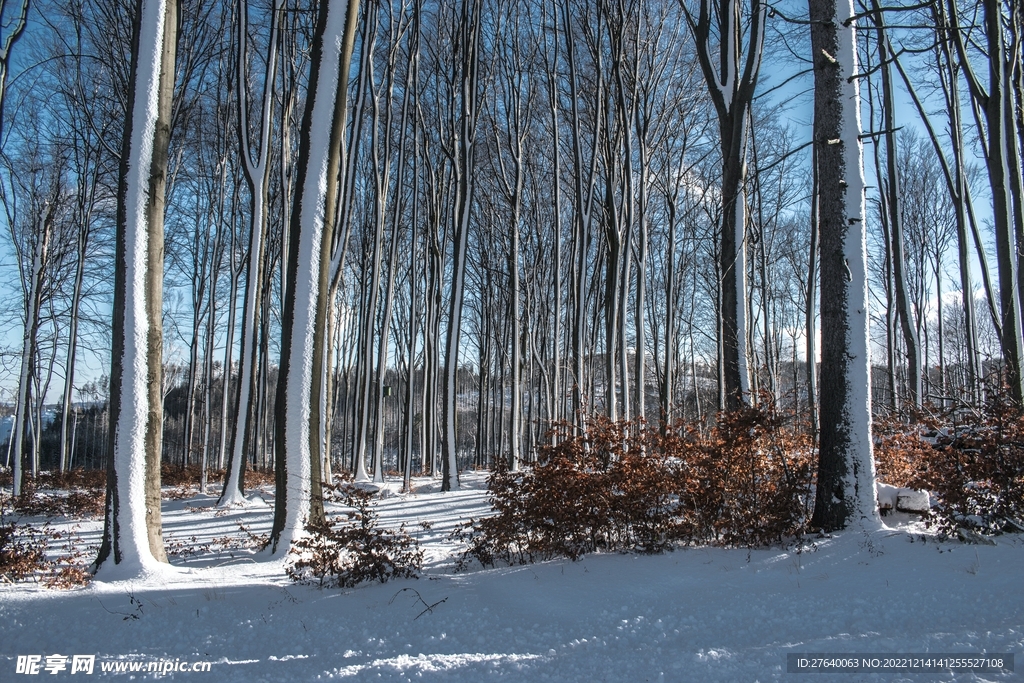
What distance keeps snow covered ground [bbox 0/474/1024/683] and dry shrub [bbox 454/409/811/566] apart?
314mm

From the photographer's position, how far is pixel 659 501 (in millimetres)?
5938

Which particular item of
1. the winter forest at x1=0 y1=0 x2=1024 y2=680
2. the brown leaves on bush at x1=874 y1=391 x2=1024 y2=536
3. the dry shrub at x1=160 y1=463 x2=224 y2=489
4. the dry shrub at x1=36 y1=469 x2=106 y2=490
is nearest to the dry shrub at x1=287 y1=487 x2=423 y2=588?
the winter forest at x1=0 y1=0 x2=1024 y2=680

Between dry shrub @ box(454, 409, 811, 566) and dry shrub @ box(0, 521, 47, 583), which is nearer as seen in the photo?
dry shrub @ box(0, 521, 47, 583)

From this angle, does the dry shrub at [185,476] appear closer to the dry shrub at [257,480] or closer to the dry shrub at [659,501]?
the dry shrub at [257,480]

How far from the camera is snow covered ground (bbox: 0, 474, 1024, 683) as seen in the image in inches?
130

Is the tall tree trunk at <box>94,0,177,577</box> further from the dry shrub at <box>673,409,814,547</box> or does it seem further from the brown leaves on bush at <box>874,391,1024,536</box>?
the brown leaves on bush at <box>874,391,1024,536</box>

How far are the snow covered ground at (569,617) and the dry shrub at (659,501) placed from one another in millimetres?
314

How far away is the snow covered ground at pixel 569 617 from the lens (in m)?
3.31

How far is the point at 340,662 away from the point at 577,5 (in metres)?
14.7

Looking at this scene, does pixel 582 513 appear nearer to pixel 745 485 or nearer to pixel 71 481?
pixel 745 485

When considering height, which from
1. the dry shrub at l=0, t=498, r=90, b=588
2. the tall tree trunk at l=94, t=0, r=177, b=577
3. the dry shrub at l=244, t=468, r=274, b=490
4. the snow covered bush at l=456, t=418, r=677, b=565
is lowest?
the dry shrub at l=244, t=468, r=274, b=490

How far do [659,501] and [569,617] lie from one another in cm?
211

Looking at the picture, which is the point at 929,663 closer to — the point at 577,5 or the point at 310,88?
the point at 310,88

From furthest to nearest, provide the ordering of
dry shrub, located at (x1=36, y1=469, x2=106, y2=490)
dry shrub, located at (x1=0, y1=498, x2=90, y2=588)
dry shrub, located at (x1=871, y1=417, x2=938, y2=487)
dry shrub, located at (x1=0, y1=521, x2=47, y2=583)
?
dry shrub, located at (x1=36, y1=469, x2=106, y2=490)
dry shrub, located at (x1=871, y1=417, x2=938, y2=487)
dry shrub, located at (x1=0, y1=521, x2=47, y2=583)
dry shrub, located at (x1=0, y1=498, x2=90, y2=588)
